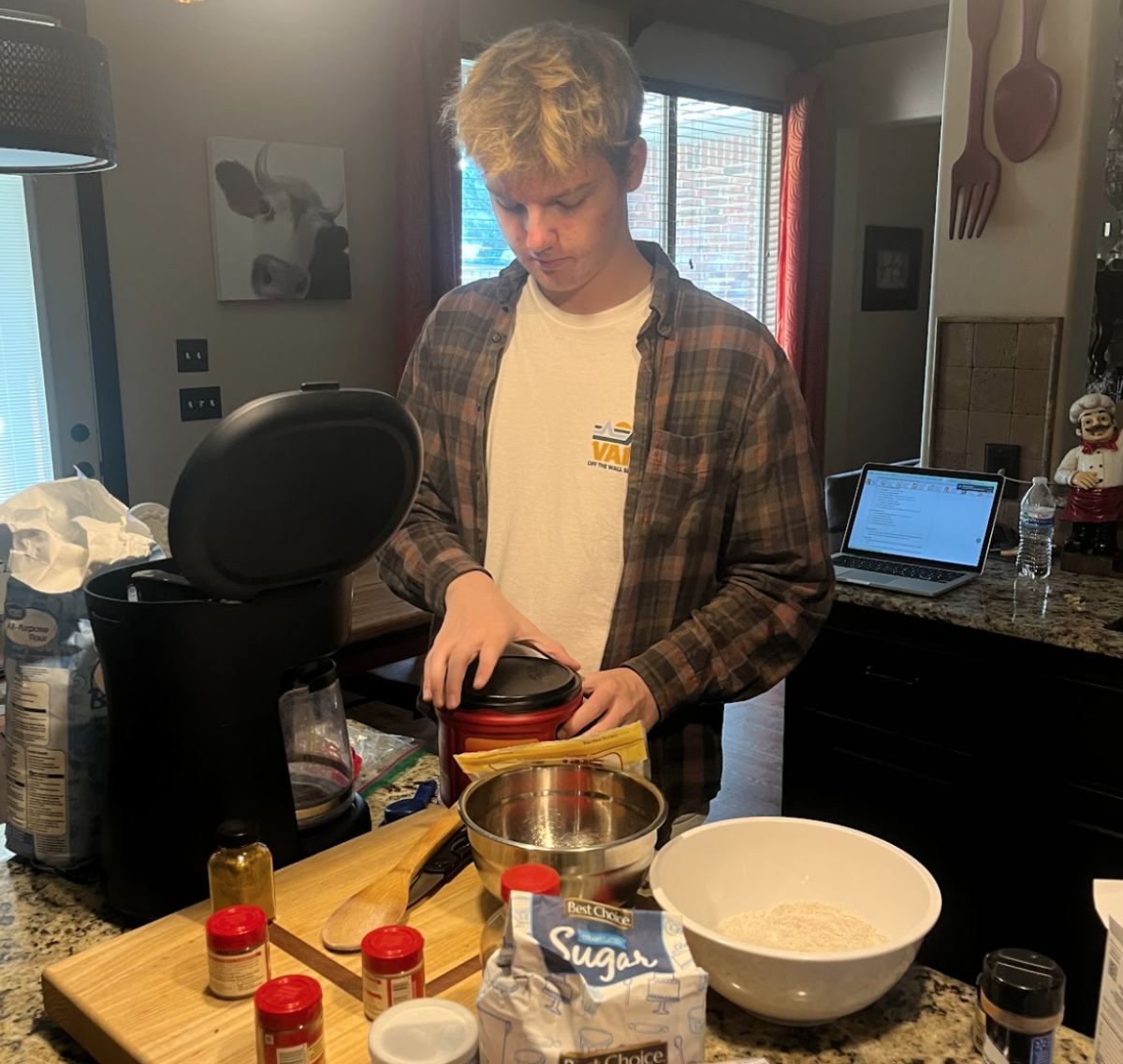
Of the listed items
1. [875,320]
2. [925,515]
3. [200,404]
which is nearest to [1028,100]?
[925,515]

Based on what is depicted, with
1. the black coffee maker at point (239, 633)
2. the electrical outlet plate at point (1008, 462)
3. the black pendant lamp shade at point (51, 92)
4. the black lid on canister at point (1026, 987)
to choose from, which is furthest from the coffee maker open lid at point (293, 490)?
the electrical outlet plate at point (1008, 462)

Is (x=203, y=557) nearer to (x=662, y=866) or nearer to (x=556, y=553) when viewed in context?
(x=662, y=866)

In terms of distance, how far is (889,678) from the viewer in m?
2.41

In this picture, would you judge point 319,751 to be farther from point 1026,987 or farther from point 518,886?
point 1026,987

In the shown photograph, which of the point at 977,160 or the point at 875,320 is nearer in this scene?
the point at 977,160

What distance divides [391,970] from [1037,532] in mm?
2142

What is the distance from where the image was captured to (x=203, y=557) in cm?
86

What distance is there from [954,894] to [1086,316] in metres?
1.55

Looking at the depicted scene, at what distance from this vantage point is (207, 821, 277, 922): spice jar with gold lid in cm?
90

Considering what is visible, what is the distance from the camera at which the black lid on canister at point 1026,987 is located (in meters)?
0.68

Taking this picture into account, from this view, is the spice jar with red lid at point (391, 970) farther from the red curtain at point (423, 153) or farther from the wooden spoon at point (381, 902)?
the red curtain at point (423, 153)

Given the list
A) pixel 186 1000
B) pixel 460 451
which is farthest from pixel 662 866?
pixel 460 451

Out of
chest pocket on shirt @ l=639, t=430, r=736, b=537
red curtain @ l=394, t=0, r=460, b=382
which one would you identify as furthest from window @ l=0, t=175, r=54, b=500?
chest pocket on shirt @ l=639, t=430, r=736, b=537

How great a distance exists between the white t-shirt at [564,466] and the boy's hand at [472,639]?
20 cm
